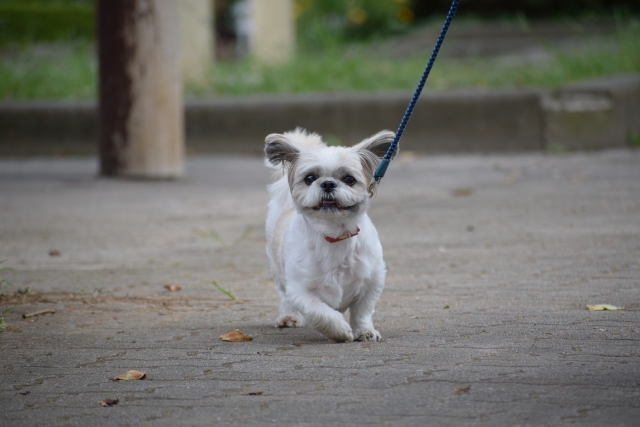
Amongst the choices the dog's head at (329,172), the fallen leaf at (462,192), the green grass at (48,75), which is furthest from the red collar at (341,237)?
the green grass at (48,75)

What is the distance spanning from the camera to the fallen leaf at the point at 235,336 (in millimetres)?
3887

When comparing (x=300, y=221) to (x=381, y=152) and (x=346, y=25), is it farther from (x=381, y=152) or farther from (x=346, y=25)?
(x=346, y=25)

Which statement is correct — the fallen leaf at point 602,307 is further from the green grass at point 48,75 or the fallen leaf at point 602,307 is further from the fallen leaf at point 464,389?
the green grass at point 48,75

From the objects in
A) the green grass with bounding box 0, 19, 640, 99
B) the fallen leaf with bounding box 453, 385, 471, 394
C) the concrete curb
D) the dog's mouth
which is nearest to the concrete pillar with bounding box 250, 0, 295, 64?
the green grass with bounding box 0, 19, 640, 99

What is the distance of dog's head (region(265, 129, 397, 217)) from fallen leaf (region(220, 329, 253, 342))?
2.06 ft

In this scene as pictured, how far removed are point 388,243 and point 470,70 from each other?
8589 millimetres

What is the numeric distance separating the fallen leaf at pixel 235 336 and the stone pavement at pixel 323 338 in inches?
1.7

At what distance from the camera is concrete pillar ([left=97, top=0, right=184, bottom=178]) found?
9.18m

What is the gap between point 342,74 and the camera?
1302 cm

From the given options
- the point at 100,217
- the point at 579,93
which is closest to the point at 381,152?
the point at 100,217

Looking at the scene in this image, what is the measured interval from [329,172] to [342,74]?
9385mm

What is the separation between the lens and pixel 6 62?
46.6ft

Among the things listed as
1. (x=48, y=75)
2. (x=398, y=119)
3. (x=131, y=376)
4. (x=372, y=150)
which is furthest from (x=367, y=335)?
(x=48, y=75)

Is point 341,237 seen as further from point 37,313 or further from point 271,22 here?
point 271,22
